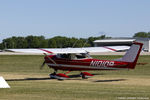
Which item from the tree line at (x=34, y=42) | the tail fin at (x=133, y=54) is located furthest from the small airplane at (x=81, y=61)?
the tree line at (x=34, y=42)

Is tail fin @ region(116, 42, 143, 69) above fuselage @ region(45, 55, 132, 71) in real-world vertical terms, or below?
above

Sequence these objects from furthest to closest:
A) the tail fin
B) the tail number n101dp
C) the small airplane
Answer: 1. the tail number n101dp
2. the small airplane
3. the tail fin

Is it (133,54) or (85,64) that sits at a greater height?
(133,54)

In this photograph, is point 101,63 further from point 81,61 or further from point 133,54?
point 133,54

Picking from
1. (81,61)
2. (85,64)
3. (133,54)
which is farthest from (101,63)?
(133,54)

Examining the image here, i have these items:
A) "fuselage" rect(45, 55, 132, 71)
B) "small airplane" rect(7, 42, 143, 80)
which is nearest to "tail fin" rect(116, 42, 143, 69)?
"small airplane" rect(7, 42, 143, 80)

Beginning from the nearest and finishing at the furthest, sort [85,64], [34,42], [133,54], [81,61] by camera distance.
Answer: [133,54], [85,64], [81,61], [34,42]

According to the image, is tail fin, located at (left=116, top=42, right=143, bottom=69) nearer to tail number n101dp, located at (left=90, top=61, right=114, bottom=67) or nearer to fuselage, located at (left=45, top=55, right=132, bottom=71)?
fuselage, located at (left=45, top=55, right=132, bottom=71)

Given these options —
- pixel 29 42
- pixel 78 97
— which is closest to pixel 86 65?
pixel 78 97

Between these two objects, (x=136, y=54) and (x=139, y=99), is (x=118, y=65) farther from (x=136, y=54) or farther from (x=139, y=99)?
(x=139, y=99)

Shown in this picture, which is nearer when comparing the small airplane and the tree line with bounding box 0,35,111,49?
the small airplane

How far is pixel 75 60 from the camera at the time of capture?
19391 millimetres

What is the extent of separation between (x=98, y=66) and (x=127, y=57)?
163 cm

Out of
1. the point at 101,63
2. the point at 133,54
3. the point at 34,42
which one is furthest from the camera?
the point at 34,42
